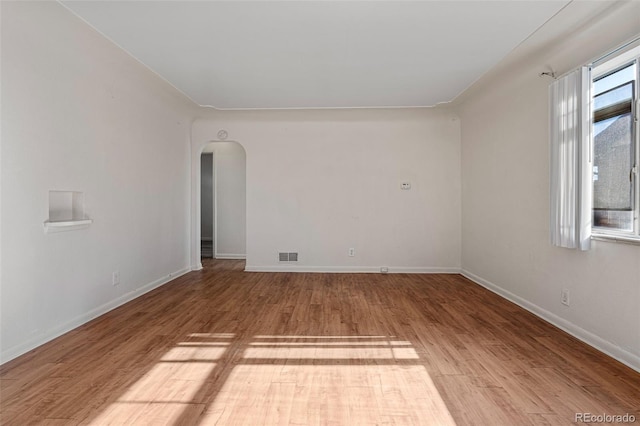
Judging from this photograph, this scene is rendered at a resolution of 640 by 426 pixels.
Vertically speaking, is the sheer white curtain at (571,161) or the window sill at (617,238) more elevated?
the sheer white curtain at (571,161)

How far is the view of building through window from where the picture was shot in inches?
97.4

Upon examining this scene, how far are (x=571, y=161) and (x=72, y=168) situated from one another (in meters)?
4.53

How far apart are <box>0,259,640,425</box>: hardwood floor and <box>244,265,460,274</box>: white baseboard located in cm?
192

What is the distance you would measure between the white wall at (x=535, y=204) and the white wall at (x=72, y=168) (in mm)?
4205

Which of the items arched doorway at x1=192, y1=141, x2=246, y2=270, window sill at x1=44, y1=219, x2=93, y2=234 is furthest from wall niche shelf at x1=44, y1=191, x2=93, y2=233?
arched doorway at x1=192, y1=141, x2=246, y2=270

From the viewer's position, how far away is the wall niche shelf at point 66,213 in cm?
284

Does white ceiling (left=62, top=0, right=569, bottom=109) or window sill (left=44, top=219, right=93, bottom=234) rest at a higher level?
white ceiling (left=62, top=0, right=569, bottom=109)

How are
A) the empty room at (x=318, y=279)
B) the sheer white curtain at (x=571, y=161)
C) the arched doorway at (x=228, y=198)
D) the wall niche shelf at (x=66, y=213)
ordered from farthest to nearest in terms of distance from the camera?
1. the arched doorway at (x=228, y=198)
2. the wall niche shelf at (x=66, y=213)
3. the sheer white curtain at (x=571, y=161)
4. the empty room at (x=318, y=279)

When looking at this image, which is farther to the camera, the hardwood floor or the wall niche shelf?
the wall niche shelf

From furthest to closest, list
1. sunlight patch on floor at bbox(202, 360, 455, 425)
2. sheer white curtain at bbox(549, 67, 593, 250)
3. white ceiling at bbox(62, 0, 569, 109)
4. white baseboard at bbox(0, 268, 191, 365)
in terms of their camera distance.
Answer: sheer white curtain at bbox(549, 67, 593, 250)
white ceiling at bbox(62, 0, 569, 109)
white baseboard at bbox(0, 268, 191, 365)
sunlight patch on floor at bbox(202, 360, 455, 425)

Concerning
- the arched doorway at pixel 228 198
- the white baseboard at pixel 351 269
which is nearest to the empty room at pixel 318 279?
the white baseboard at pixel 351 269

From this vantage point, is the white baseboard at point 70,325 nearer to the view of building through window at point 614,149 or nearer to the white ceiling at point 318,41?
the white ceiling at point 318,41

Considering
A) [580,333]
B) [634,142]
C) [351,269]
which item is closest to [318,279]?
[351,269]

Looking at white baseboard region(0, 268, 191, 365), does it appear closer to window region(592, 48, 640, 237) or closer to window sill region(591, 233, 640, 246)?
window sill region(591, 233, 640, 246)
